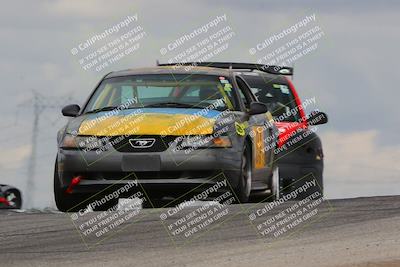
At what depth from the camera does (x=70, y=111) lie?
54.1ft

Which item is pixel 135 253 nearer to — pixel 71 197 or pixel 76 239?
pixel 76 239

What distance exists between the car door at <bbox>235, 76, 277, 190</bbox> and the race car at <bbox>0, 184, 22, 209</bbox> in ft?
18.8

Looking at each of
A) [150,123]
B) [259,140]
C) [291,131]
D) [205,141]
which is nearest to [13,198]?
[291,131]

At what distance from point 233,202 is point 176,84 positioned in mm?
1800

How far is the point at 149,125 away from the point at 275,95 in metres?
5.89

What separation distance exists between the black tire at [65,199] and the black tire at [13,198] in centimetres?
654

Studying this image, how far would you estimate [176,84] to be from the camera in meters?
16.8

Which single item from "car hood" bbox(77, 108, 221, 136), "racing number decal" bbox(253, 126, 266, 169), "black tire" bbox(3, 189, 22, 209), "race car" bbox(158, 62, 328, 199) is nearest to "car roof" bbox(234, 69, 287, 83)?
"race car" bbox(158, 62, 328, 199)

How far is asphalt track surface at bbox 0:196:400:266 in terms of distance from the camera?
1145 centimetres

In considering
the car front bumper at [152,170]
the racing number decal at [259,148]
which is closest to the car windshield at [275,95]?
the racing number decal at [259,148]

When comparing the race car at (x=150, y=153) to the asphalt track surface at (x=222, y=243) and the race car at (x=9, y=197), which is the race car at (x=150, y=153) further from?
the race car at (x=9, y=197)

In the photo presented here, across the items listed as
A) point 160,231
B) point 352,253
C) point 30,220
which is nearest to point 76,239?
point 160,231

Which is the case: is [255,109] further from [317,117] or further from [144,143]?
[317,117]

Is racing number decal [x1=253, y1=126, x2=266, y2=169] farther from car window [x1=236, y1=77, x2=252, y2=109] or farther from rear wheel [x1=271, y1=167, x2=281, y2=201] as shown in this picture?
rear wheel [x1=271, y1=167, x2=281, y2=201]
